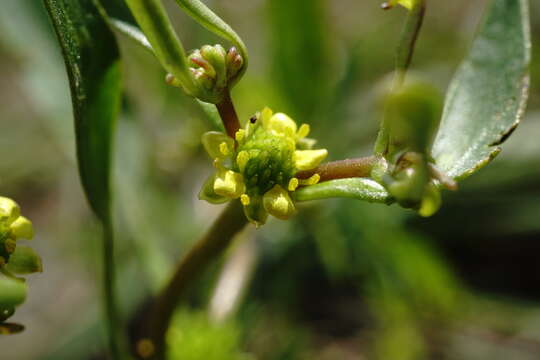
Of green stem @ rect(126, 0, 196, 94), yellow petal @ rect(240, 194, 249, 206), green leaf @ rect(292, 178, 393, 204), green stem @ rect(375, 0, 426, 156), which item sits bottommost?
yellow petal @ rect(240, 194, 249, 206)

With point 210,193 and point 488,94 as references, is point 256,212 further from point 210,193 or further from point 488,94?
point 488,94

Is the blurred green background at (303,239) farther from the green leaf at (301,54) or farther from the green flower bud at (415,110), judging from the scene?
the green flower bud at (415,110)

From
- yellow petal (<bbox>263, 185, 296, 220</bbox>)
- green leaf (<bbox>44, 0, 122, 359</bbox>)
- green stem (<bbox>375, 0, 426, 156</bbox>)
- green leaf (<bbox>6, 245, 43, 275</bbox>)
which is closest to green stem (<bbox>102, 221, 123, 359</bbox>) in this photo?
green leaf (<bbox>44, 0, 122, 359</bbox>)

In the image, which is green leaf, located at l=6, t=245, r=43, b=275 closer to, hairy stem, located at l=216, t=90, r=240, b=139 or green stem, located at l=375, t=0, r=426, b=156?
hairy stem, located at l=216, t=90, r=240, b=139

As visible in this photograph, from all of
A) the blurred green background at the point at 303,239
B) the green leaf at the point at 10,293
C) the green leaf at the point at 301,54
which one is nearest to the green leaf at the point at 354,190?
the green leaf at the point at 10,293

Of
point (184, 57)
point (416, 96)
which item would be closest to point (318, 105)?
point (184, 57)
